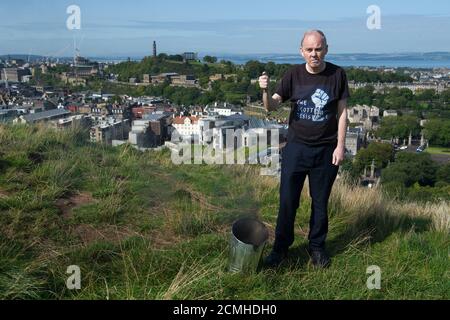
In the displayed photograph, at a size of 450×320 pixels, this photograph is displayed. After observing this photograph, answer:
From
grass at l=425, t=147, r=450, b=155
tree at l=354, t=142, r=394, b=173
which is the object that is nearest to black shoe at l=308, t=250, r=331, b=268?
tree at l=354, t=142, r=394, b=173

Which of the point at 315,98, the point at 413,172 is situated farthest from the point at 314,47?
the point at 413,172

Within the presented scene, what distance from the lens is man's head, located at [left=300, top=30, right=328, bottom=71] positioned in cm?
279

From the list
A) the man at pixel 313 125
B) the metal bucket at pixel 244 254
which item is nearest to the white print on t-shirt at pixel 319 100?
the man at pixel 313 125

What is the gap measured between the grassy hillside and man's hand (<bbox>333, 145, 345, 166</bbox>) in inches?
28.1

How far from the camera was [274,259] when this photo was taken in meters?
3.11

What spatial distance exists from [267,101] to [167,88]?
4459cm

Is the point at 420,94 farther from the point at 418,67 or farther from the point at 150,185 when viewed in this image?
the point at 150,185

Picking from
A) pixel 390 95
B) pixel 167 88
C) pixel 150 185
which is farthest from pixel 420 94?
pixel 150 185

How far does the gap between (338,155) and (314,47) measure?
0.69 meters

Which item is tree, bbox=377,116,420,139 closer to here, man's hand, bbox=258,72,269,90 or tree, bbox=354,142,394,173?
tree, bbox=354,142,394,173

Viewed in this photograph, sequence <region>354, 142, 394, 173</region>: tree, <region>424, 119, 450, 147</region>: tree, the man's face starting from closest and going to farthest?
the man's face → <region>354, 142, 394, 173</region>: tree → <region>424, 119, 450, 147</region>: tree

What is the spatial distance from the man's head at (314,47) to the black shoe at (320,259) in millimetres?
1251

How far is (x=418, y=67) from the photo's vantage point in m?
114

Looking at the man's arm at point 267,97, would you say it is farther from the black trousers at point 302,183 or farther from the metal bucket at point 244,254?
the metal bucket at point 244,254
